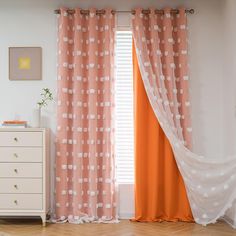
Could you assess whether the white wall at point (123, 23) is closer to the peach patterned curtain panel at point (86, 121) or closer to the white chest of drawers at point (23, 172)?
the peach patterned curtain panel at point (86, 121)

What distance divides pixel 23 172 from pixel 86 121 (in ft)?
3.20

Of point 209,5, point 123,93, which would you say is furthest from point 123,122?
point 209,5

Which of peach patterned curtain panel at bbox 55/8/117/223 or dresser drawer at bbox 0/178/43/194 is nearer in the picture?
dresser drawer at bbox 0/178/43/194

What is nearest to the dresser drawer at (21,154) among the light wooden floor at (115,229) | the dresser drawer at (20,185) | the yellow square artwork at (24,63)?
the dresser drawer at (20,185)

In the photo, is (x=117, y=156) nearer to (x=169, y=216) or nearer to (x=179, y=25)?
(x=169, y=216)

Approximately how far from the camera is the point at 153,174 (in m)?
4.64

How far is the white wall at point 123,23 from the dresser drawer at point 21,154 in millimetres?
551

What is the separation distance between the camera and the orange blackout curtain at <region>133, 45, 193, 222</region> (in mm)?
4629

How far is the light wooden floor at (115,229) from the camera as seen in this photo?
4.08 meters

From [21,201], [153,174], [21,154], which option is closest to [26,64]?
[21,154]

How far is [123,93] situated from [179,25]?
1098mm

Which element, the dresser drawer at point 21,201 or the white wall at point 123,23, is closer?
the dresser drawer at point 21,201

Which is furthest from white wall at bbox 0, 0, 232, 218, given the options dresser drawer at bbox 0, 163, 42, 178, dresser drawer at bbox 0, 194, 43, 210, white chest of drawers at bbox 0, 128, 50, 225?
dresser drawer at bbox 0, 194, 43, 210

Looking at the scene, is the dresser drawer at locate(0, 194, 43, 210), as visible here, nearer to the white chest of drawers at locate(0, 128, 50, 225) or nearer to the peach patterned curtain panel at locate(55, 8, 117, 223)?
the white chest of drawers at locate(0, 128, 50, 225)
